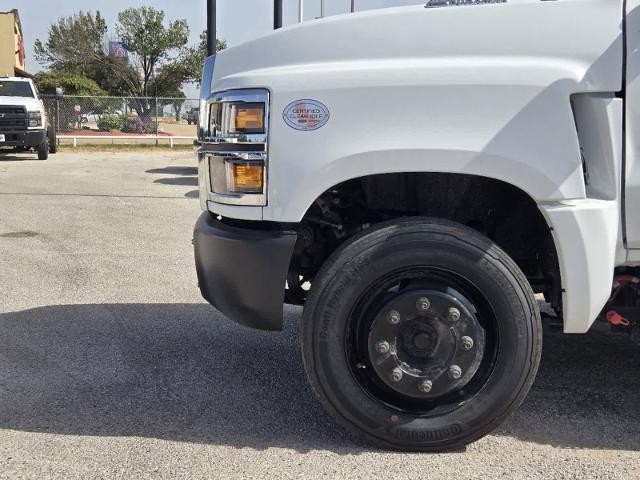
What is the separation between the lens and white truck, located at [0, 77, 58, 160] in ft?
57.7

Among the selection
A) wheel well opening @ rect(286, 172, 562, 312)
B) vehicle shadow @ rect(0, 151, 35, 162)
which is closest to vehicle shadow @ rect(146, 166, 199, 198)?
vehicle shadow @ rect(0, 151, 35, 162)

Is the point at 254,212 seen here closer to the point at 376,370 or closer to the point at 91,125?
the point at 376,370

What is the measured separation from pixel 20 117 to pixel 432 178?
16902 millimetres

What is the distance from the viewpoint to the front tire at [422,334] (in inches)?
111

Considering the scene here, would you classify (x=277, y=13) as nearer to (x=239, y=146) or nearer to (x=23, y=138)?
(x=239, y=146)

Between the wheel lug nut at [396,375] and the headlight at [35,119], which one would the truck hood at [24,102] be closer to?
the headlight at [35,119]

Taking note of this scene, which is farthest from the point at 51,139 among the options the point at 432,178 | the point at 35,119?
the point at 432,178

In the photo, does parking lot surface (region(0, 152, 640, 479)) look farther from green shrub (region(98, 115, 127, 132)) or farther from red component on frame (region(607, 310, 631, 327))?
green shrub (region(98, 115, 127, 132))

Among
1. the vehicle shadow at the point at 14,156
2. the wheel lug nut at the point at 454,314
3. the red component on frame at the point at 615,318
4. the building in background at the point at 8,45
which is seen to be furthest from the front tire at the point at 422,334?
the building in background at the point at 8,45

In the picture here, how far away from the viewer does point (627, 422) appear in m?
3.29

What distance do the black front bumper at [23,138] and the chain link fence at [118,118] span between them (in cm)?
731

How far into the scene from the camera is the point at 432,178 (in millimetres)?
3104

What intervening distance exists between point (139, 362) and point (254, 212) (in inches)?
62.8

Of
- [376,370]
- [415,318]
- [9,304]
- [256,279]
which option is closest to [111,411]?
[256,279]
